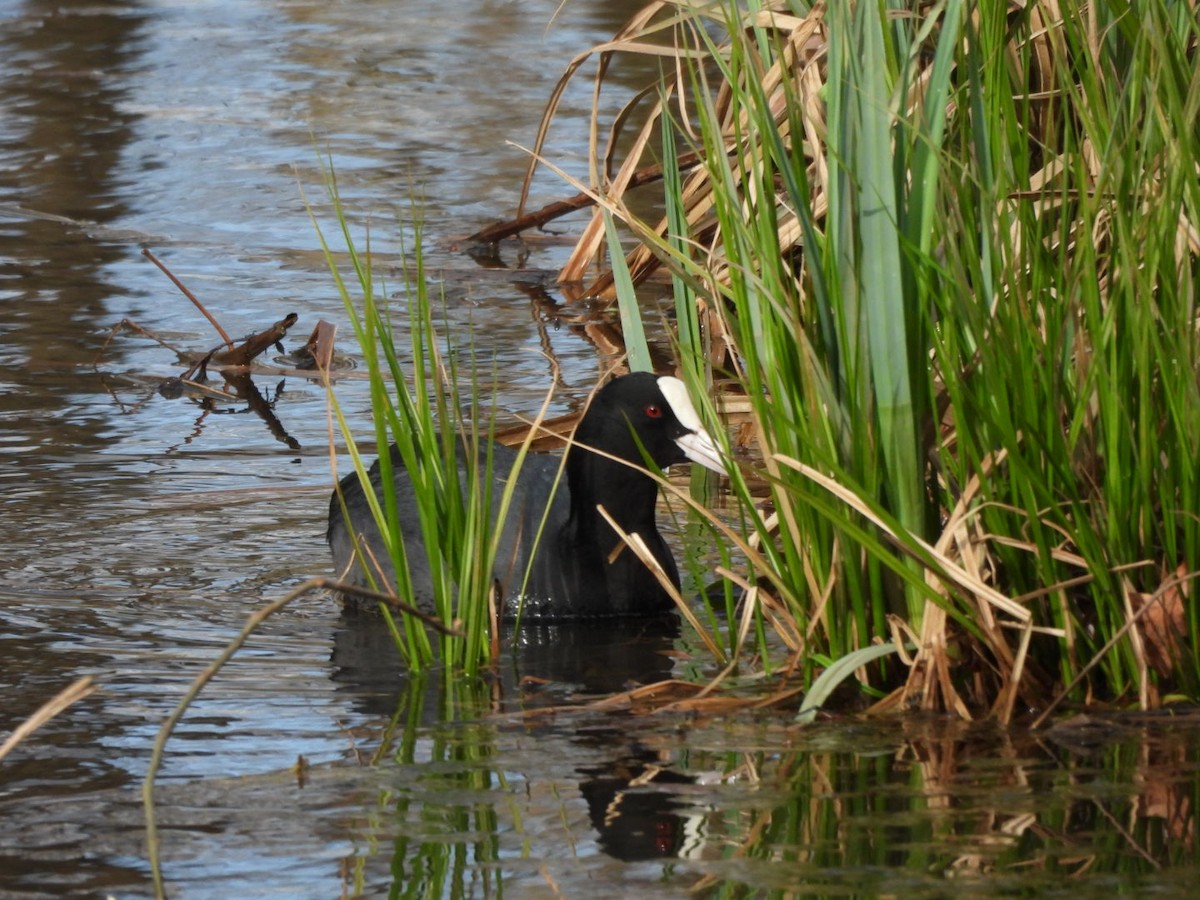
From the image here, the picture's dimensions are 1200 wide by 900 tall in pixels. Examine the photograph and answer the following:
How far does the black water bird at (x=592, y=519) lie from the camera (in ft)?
16.2

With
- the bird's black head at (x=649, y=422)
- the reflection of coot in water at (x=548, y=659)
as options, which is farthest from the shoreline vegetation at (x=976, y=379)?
the bird's black head at (x=649, y=422)

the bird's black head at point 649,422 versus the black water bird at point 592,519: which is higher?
the bird's black head at point 649,422

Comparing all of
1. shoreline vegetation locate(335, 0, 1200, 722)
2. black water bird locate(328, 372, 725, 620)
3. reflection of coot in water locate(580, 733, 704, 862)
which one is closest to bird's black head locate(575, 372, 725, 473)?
black water bird locate(328, 372, 725, 620)

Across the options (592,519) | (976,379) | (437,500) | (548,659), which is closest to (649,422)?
(592,519)

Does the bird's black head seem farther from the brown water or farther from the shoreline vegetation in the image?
the shoreline vegetation

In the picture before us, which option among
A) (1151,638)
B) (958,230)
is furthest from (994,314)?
(1151,638)

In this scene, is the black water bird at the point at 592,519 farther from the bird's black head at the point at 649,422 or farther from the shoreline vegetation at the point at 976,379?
the shoreline vegetation at the point at 976,379

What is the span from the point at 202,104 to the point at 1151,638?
29.5 feet

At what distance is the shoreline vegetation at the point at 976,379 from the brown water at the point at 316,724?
18 centimetres

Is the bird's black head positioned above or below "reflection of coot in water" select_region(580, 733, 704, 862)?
above

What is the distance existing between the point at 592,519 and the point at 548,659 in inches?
25.3

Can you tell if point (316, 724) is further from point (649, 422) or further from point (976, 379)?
point (649, 422)

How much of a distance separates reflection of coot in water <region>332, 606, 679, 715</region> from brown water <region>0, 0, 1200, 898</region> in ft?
0.04

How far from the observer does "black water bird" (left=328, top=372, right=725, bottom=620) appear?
4.93m
